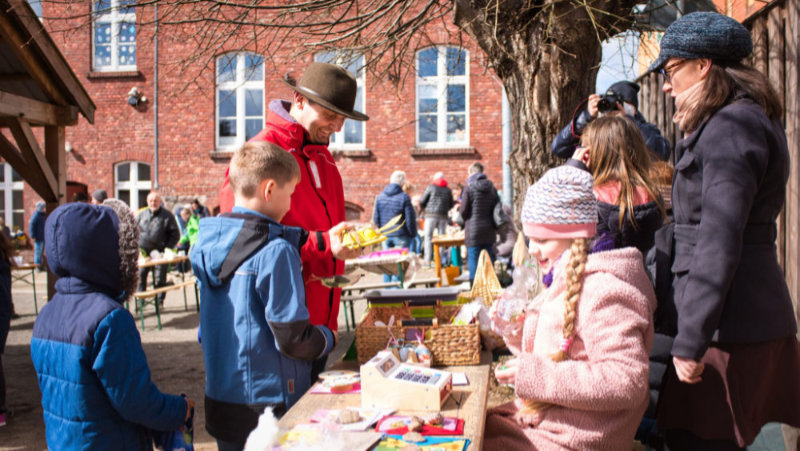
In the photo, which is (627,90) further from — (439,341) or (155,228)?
(155,228)

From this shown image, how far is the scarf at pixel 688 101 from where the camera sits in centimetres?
195

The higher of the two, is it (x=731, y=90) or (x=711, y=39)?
(x=711, y=39)

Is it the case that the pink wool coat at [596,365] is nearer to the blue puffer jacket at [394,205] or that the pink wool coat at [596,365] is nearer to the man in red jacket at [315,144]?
the man in red jacket at [315,144]

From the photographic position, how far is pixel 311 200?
2631 millimetres

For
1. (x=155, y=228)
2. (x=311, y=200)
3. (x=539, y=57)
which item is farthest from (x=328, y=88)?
(x=155, y=228)

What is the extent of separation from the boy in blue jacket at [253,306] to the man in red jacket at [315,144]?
0.89 feet

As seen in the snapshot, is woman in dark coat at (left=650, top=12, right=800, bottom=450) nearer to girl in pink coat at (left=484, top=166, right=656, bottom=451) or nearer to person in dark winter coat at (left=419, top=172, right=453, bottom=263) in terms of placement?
girl in pink coat at (left=484, top=166, right=656, bottom=451)

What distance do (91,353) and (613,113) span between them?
8.68ft

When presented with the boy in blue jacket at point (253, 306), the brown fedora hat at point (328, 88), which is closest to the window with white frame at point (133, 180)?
the brown fedora hat at point (328, 88)

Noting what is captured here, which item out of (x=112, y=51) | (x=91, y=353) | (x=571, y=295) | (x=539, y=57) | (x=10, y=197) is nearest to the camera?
(x=571, y=295)

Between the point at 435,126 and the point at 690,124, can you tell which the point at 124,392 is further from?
the point at 435,126

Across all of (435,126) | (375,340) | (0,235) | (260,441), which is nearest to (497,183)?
(435,126)

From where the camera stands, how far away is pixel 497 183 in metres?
15.2

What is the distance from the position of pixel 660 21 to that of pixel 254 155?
4494mm
